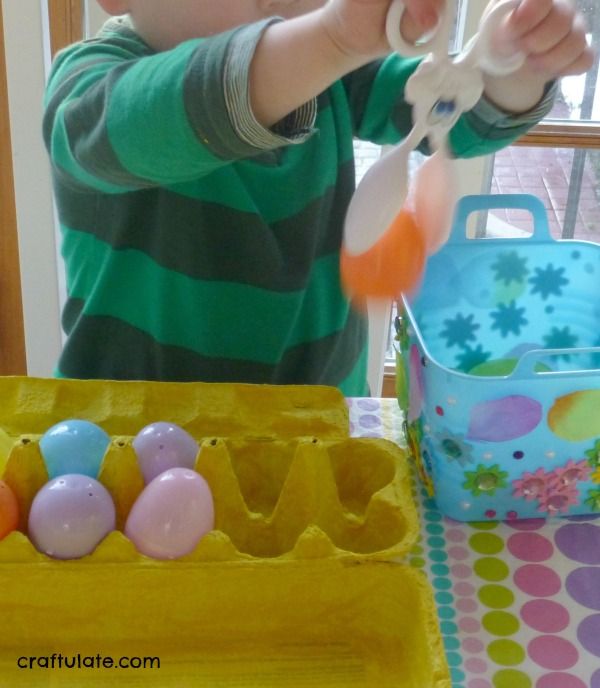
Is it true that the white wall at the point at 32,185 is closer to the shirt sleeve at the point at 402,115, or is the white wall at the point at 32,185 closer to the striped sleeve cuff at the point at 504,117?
the shirt sleeve at the point at 402,115

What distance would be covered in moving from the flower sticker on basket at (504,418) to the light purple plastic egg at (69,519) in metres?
0.22

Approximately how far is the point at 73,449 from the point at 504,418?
264mm

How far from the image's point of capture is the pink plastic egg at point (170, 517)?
1.60 ft

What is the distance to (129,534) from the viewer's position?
0.50 meters

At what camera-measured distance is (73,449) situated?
53cm

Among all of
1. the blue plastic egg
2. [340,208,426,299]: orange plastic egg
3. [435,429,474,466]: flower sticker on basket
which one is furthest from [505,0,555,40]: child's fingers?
the blue plastic egg

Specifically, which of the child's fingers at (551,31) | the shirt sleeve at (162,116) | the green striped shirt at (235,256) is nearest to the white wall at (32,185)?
the green striped shirt at (235,256)

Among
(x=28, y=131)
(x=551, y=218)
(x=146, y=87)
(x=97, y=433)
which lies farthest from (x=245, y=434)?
(x=551, y=218)

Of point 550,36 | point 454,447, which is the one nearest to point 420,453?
point 454,447

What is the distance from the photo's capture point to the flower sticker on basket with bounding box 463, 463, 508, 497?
21.7 inches

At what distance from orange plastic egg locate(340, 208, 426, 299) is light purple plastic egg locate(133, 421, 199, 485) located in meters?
0.15

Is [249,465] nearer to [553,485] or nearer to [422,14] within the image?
[553,485]

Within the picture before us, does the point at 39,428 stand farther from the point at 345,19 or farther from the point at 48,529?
the point at 345,19

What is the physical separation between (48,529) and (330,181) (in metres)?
0.40
